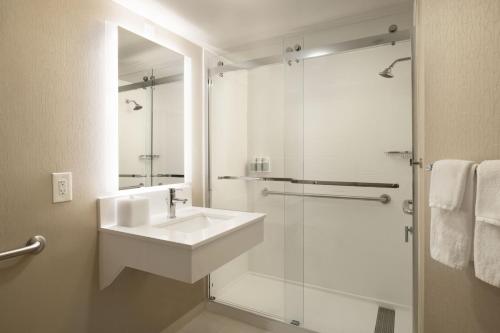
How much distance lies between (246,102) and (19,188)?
160cm

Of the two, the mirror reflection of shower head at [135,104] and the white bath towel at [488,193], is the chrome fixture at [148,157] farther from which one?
the white bath towel at [488,193]

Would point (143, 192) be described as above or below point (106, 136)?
below

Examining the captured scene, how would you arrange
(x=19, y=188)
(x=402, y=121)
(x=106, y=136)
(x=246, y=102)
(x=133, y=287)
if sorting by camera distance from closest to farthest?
(x=19, y=188)
(x=106, y=136)
(x=133, y=287)
(x=402, y=121)
(x=246, y=102)

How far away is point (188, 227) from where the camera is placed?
1.88 metres

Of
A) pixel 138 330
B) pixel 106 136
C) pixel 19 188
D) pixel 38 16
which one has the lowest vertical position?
pixel 138 330

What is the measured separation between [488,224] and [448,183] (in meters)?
0.19

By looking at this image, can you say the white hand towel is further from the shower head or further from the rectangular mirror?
the rectangular mirror

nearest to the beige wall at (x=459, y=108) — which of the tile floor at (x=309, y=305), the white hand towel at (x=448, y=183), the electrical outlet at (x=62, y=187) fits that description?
the white hand towel at (x=448, y=183)

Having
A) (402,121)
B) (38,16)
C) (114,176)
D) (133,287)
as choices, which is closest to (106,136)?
(114,176)

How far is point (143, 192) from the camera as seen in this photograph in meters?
1.79

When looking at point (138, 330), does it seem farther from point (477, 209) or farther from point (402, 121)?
point (402, 121)

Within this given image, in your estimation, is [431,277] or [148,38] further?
[148,38]

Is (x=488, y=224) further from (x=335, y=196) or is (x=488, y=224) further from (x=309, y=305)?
(x=309, y=305)

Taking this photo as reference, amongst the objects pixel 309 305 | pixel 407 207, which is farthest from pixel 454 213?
pixel 309 305
